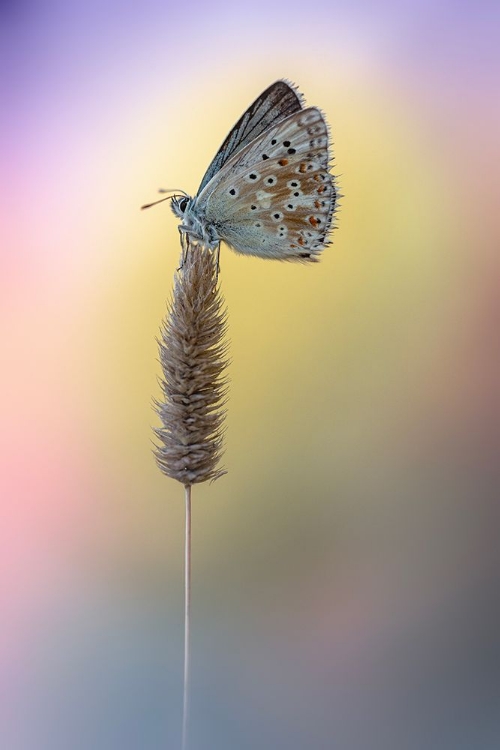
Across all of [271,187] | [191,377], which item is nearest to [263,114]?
[271,187]

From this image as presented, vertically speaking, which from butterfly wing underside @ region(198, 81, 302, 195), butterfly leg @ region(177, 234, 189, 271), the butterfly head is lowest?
butterfly leg @ region(177, 234, 189, 271)

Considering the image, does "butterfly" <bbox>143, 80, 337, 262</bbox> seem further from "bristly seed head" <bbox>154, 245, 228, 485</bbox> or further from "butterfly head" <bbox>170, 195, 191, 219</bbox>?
"bristly seed head" <bbox>154, 245, 228, 485</bbox>

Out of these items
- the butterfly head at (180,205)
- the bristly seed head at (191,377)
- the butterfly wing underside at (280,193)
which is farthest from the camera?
the butterfly head at (180,205)

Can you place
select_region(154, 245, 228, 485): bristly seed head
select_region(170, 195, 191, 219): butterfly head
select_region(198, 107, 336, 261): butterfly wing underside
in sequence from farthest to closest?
1. select_region(170, 195, 191, 219): butterfly head
2. select_region(198, 107, 336, 261): butterfly wing underside
3. select_region(154, 245, 228, 485): bristly seed head

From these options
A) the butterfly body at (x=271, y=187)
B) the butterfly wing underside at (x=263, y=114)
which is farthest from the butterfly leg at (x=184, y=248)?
the butterfly wing underside at (x=263, y=114)

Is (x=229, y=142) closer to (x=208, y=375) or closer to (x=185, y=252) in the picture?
(x=185, y=252)

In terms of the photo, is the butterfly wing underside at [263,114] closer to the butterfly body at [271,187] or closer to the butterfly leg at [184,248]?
the butterfly body at [271,187]

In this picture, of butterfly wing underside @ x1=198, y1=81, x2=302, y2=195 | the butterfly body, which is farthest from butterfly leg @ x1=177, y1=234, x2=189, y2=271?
butterfly wing underside @ x1=198, y1=81, x2=302, y2=195

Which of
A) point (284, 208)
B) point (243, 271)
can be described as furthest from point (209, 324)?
point (243, 271)
